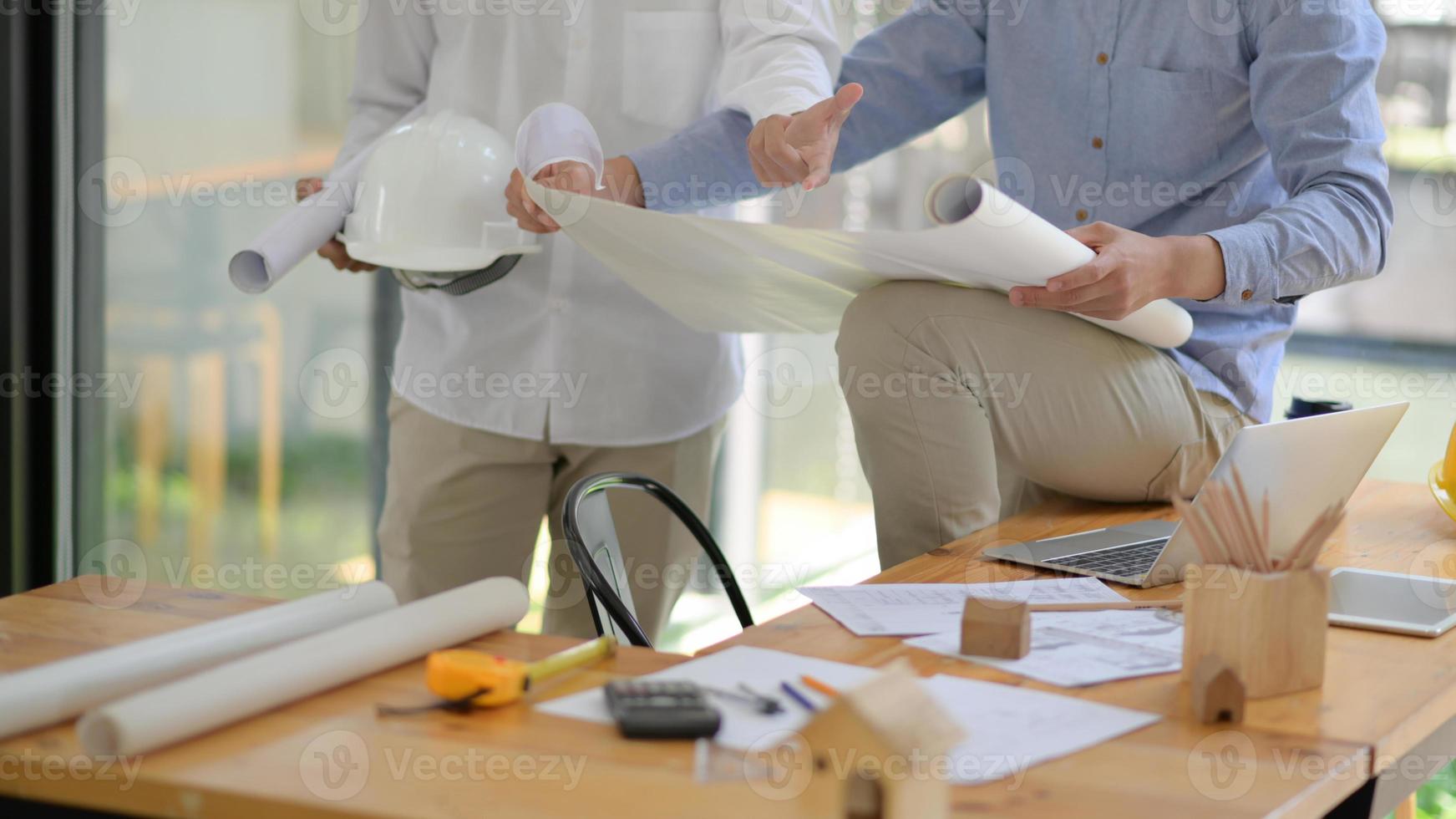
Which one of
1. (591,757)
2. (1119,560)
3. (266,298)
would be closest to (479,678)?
(591,757)

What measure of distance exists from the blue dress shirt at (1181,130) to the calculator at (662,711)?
2.77 ft

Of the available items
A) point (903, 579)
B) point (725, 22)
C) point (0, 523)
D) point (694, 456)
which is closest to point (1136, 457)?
point (903, 579)

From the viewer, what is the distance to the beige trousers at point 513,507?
6.12 feet

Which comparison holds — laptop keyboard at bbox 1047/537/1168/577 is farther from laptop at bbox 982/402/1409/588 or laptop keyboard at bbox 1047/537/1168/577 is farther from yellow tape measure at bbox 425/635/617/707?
yellow tape measure at bbox 425/635/617/707

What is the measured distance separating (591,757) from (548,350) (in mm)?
1082

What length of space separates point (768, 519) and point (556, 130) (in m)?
1.90

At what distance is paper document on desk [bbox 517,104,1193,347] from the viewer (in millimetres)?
1259

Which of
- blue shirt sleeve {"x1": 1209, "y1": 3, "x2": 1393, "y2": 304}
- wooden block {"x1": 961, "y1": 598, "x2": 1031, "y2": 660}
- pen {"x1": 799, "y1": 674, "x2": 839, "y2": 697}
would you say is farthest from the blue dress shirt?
pen {"x1": 799, "y1": 674, "x2": 839, "y2": 697}

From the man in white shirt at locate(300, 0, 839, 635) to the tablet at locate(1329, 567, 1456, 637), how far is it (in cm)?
87

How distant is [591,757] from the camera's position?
2.67ft

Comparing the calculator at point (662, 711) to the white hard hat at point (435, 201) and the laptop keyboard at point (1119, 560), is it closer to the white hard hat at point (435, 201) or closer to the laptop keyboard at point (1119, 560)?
the laptop keyboard at point (1119, 560)

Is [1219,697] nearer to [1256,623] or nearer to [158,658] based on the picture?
[1256,623]

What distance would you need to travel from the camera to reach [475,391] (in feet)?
6.07

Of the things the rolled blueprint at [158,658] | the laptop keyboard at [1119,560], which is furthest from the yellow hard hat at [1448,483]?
the rolled blueprint at [158,658]
